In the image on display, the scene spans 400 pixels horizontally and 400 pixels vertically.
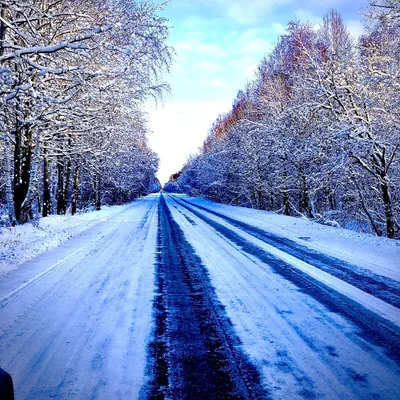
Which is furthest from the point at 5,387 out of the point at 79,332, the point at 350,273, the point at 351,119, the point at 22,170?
the point at 351,119

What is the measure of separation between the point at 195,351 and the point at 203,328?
49 cm

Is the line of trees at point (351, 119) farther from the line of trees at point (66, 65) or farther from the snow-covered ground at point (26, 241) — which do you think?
the snow-covered ground at point (26, 241)

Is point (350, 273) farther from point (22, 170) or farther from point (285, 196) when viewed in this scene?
point (285, 196)

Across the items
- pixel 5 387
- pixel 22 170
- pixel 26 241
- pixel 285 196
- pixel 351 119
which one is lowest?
pixel 26 241

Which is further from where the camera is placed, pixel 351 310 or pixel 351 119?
pixel 351 119

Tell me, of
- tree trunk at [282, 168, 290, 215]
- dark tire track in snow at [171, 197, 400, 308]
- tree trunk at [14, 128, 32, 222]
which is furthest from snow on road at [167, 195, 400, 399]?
tree trunk at [282, 168, 290, 215]

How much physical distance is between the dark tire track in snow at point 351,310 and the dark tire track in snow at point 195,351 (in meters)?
1.47

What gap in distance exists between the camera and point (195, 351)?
9.52ft

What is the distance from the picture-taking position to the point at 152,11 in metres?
8.34

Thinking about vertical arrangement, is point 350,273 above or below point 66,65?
below

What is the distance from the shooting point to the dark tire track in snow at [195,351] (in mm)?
2334

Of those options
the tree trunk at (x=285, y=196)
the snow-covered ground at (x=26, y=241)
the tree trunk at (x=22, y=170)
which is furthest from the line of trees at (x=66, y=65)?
the tree trunk at (x=285, y=196)

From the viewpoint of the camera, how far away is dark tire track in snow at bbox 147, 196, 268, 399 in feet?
7.66

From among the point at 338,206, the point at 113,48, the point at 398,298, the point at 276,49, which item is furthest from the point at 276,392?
the point at 276,49
